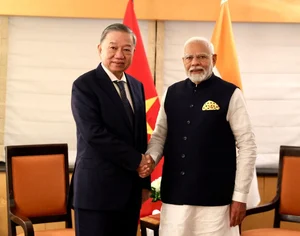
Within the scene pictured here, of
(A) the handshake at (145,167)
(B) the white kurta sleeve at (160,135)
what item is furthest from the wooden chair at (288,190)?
(A) the handshake at (145,167)

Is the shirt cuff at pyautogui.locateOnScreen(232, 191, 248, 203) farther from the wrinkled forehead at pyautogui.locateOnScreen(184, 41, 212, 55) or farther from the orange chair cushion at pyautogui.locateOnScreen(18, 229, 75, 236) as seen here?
the orange chair cushion at pyautogui.locateOnScreen(18, 229, 75, 236)

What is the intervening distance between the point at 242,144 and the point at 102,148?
0.62 m

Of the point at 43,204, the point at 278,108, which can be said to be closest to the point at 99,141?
the point at 43,204

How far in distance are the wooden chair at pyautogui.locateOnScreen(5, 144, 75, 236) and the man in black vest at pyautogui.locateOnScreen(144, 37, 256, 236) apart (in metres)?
0.97

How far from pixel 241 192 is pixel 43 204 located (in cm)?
138

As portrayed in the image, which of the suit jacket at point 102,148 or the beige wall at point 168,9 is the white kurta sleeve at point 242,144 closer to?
the suit jacket at point 102,148

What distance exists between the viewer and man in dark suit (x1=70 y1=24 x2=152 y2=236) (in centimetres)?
210

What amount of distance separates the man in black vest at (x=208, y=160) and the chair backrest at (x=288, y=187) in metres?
0.98

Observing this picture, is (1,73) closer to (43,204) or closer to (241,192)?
(43,204)

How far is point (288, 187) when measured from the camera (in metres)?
3.10

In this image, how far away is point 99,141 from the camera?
2068mm

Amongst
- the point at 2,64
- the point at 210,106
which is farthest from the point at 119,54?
the point at 2,64

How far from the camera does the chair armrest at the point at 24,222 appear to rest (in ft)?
8.43

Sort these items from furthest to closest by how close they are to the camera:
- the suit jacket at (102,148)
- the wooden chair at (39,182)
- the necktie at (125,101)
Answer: the wooden chair at (39,182), the necktie at (125,101), the suit jacket at (102,148)
